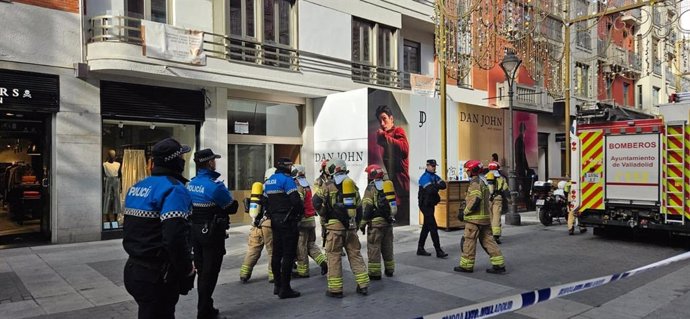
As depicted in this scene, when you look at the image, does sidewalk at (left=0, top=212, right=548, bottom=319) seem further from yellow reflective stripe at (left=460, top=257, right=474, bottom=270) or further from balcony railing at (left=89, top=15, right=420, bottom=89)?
balcony railing at (left=89, top=15, right=420, bottom=89)

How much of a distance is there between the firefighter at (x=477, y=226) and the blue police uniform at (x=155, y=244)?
5083mm

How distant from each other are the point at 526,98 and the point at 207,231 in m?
20.3

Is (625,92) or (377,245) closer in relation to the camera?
(377,245)

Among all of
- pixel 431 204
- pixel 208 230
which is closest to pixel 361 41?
pixel 431 204

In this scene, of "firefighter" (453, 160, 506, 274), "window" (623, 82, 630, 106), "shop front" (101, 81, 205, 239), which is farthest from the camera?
"window" (623, 82, 630, 106)

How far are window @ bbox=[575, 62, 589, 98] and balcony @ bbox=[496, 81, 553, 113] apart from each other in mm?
3691

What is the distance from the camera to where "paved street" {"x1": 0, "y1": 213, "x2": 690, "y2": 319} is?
589 cm

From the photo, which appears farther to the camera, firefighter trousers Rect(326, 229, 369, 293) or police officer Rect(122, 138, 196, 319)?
firefighter trousers Rect(326, 229, 369, 293)

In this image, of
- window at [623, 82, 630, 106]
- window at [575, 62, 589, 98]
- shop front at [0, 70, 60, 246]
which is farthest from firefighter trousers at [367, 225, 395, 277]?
window at [623, 82, 630, 106]

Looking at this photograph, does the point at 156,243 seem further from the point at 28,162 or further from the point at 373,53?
the point at 373,53

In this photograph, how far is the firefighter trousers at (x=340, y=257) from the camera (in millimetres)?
6387

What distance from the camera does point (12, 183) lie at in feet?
35.8

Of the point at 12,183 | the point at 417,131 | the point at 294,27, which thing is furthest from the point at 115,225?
the point at 417,131

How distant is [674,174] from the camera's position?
10102 mm
